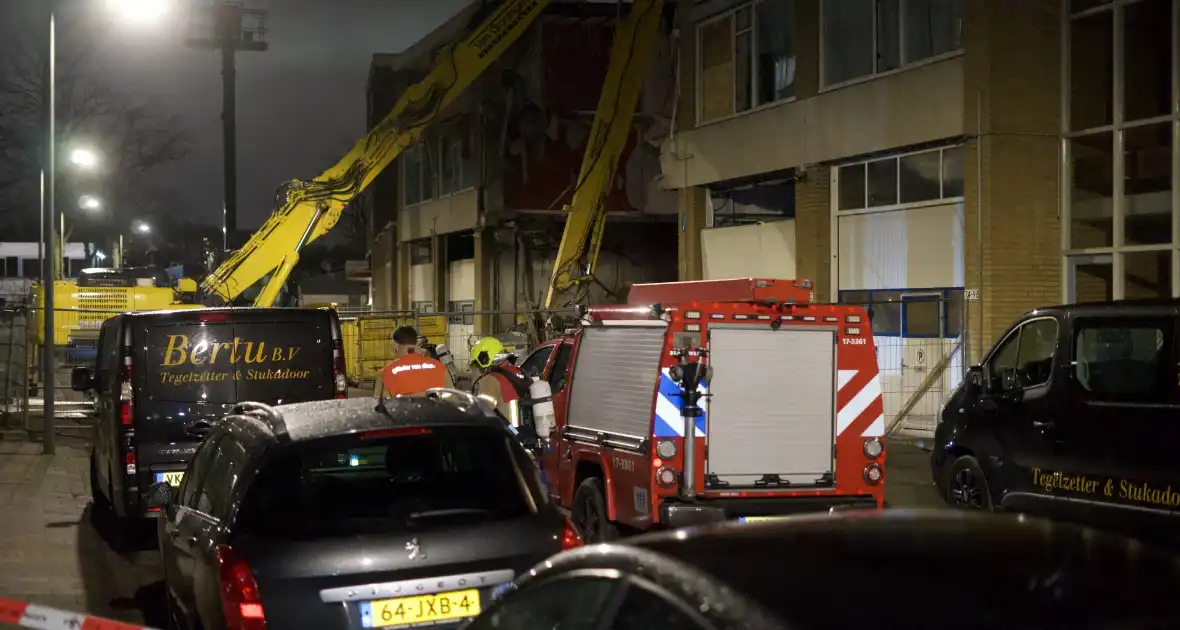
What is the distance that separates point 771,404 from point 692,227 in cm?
1513

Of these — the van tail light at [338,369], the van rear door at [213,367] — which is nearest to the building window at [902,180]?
the van tail light at [338,369]

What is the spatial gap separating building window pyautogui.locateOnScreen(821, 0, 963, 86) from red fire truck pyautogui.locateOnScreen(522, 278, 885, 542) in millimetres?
9715

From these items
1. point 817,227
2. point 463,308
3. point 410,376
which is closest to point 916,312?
point 817,227

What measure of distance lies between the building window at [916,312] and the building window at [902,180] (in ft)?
4.50

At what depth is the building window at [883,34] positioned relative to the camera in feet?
57.7

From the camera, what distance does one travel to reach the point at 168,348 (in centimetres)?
1026

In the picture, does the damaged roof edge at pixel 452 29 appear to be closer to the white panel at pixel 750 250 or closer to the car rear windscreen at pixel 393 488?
the white panel at pixel 750 250

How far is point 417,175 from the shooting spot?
42.3m

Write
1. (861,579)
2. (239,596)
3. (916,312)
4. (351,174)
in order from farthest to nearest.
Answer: (351,174) < (916,312) < (239,596) < (861,579)

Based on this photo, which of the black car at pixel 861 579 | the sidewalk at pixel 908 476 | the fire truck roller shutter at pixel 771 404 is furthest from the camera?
the sidewalk at pixel 908 476

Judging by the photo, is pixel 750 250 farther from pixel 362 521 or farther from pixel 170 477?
pixel 362 521

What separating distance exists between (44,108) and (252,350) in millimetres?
7542

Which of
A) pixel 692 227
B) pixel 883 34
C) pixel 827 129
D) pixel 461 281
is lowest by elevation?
pixel 461 281

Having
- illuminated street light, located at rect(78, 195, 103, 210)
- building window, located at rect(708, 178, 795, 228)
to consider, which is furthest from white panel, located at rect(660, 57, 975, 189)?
illuminated street light, located at rect(78, 195, 103, 210)
